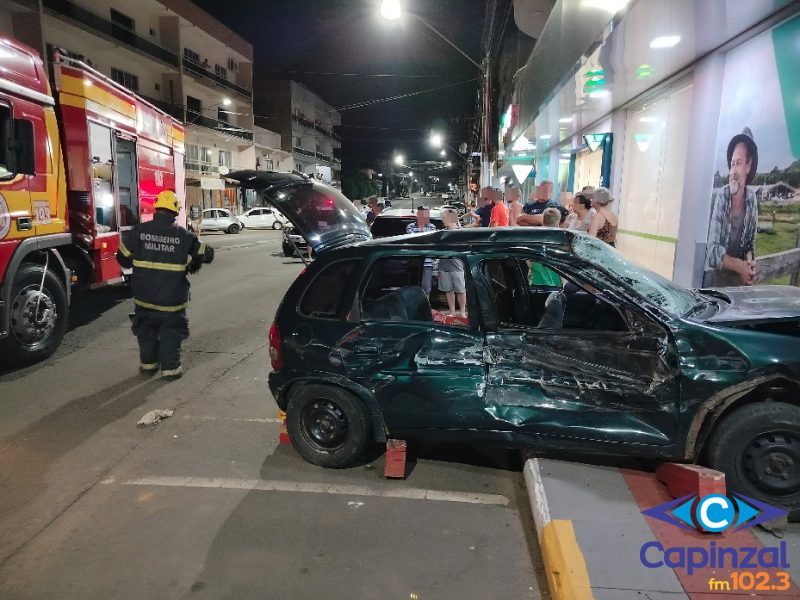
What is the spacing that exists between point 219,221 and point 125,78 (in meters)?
9.74

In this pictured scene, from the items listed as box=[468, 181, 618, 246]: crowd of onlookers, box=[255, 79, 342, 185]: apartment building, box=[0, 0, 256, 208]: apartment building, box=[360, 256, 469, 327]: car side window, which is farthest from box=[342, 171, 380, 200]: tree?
box=[360, 256, 469, 327]: car side window

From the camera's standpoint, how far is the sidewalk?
2479 mm

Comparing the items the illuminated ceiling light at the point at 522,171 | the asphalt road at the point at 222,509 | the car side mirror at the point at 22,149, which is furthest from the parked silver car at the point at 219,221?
the asphalt road at the point at 222,509

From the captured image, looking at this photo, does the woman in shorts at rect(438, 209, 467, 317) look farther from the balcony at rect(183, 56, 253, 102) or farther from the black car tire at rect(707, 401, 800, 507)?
the balcony at rect(183, 56, 253, 102)

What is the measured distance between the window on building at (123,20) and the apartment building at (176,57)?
51 mm

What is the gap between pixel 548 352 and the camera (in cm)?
331

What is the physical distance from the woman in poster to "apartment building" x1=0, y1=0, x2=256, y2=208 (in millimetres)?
19938

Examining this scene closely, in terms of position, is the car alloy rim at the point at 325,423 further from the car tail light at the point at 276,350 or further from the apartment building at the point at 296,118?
the apartment building at the point at 296,118

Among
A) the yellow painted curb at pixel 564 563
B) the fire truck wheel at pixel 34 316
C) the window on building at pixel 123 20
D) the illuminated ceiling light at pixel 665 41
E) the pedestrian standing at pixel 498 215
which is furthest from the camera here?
the window on building at pixel 123 20

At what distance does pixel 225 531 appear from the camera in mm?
3205

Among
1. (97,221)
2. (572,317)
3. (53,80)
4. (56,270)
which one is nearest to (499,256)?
(572,317)

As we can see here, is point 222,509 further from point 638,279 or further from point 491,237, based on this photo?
point 638,279

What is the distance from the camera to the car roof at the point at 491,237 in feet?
11.5

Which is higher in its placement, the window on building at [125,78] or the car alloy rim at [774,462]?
the window on building at [125,78]
